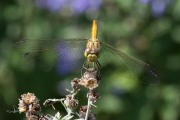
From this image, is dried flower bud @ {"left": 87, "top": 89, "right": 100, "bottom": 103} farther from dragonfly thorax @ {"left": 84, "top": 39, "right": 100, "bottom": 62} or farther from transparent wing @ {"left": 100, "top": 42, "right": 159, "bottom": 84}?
transparent wing @ {"left": 100, "top": 42, "right": 159, "bottom": 84}

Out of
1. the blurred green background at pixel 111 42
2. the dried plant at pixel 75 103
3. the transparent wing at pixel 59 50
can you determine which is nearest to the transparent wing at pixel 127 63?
the transparent wing at pixel 59 50

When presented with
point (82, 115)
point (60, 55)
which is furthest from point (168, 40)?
point (82, 115)

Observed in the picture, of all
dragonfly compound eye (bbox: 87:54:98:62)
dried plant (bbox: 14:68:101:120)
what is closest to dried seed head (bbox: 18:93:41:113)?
dried plant (bbox: 14:68:101:120)

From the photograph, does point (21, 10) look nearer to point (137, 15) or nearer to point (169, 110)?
point (137, 15)

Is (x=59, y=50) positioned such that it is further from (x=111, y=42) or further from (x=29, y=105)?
(x=111, y=42)

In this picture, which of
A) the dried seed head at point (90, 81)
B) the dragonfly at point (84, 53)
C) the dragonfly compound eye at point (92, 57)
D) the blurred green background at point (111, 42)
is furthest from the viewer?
the blurred green background at point (111, 42)

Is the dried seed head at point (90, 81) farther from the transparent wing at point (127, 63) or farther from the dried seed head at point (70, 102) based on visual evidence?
the transparent wing at point (127, 63)
